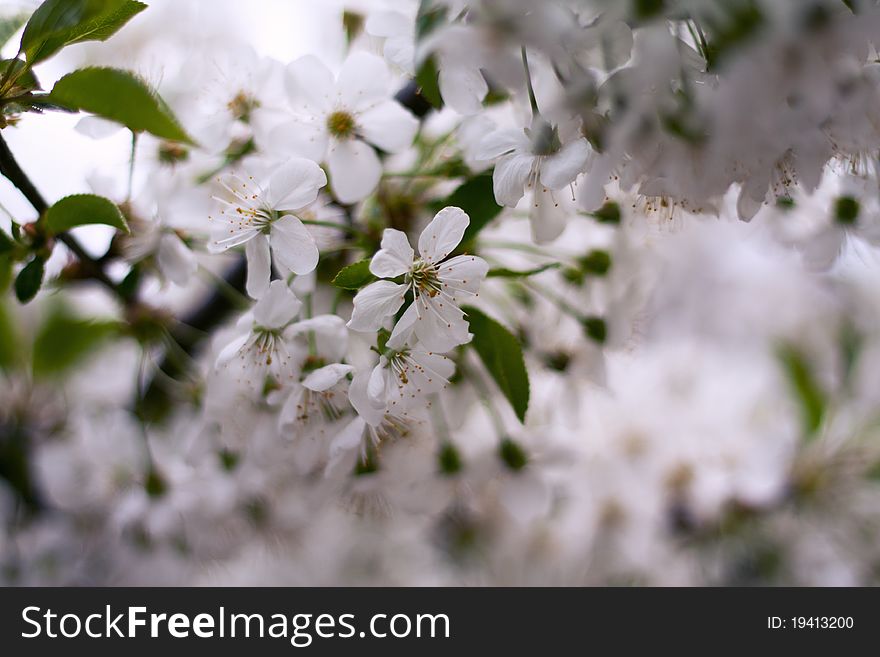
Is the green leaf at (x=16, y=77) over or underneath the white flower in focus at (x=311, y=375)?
over

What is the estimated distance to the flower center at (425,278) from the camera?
0.60 m

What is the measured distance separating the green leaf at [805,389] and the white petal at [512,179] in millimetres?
938

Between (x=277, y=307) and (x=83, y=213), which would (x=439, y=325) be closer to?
(x=277, y=307)

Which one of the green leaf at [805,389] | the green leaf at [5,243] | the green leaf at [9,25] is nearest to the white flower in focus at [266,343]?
the green leaf at [5,243]

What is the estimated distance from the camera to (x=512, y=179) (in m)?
0.57

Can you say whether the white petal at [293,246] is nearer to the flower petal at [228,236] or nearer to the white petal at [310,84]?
the flower petal at [228,236]

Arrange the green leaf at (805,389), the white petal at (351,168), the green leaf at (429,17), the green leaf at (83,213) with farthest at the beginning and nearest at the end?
the green leaf at (805,389)
the white petal at (351,168)
the green leaf at (83,213)
the green leaf at (429,17)

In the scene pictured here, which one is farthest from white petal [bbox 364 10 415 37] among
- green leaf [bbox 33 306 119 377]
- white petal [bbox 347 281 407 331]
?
green leaf [bbox 33 306 119 377]

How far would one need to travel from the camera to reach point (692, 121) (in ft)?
1.65

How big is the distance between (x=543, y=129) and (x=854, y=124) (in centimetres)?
23

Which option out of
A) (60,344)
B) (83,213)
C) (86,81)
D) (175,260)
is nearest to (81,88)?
(86,81)

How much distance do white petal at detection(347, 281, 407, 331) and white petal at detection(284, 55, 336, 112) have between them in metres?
0.22

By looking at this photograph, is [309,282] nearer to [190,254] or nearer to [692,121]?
[190,254]
